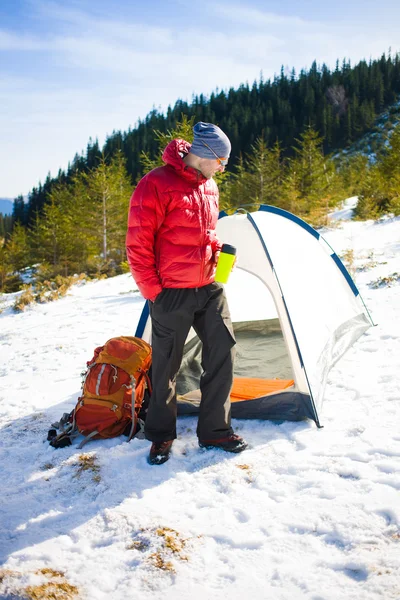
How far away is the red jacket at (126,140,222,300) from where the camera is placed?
104 inches

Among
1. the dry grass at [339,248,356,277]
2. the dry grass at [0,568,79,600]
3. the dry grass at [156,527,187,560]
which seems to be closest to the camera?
the dry grass at [0,568,79,600]

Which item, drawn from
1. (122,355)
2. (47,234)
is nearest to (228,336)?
(122,355)

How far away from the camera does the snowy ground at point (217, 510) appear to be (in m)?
1.86

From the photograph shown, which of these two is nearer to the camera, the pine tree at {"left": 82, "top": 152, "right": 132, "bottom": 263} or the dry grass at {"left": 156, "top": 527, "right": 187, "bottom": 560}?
the dry grass at {"left": 156, "top": 527, "right": 187, "bottom": 560}

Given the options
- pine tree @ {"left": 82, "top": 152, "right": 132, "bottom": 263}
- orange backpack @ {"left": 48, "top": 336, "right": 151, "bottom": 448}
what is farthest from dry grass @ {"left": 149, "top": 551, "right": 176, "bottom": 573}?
pine tree @ {"left": 82, "top": 152, "right": 132, "bottom": 263}

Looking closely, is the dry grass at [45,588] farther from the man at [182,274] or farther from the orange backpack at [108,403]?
the orange backpack at [108,403]

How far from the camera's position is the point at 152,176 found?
8.65 ft

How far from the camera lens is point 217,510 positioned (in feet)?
7.73

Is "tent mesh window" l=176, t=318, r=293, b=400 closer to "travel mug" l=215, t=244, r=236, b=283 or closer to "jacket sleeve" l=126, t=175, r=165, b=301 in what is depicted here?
"travel mug" l=215, t=244, r=236, b=283

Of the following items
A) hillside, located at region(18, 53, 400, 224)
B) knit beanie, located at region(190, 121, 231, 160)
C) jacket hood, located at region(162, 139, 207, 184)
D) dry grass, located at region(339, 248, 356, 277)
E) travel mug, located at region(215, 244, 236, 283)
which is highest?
hillside, located at region(18, 53, 400, 224)

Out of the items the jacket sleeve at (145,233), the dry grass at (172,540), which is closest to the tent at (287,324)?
the jacket sleeve at (145,233)

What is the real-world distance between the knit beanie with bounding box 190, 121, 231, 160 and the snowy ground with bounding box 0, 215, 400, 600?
209 cm

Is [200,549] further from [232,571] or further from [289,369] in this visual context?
[289,369]

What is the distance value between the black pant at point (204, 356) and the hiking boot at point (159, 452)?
4 cm
